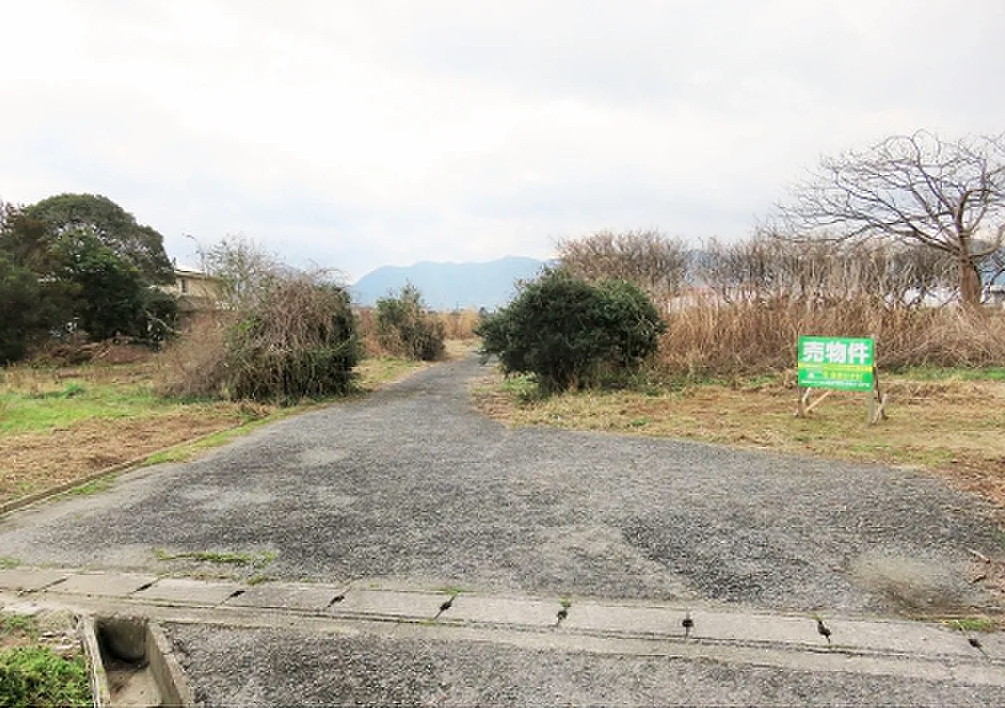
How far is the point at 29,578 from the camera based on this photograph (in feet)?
11.5

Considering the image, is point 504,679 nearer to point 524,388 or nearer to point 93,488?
point 93,488

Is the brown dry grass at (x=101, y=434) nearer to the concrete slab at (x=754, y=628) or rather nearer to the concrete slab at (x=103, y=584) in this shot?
the concrete slab at (x=103, y=584)

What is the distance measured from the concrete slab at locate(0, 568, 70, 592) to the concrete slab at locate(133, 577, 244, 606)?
0.63 m

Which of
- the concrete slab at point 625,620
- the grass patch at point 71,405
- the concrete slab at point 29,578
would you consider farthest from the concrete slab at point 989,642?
the grass patch at point 71,405

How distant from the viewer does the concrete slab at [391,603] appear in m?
→ 2.93

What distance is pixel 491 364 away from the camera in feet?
67.0

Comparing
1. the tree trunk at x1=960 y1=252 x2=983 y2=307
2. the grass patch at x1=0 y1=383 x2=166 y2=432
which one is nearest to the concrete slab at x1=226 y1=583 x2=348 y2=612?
the grass patch at x1=0 y1=383 x2=166 y2=432

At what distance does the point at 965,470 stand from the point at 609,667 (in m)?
4.43

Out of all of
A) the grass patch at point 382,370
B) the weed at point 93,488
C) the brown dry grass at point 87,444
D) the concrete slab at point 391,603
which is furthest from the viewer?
the grass patch at point 382,370

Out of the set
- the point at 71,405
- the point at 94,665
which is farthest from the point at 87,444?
the point at 94,665

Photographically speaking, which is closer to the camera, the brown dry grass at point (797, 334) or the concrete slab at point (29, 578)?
the concrete slab at point (29, 578)

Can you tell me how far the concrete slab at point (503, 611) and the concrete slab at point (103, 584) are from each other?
1743mm

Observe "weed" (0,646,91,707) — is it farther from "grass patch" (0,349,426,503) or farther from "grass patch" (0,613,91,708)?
"grass patch" (0,349,426,503)

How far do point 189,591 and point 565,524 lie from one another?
7.35 feet
